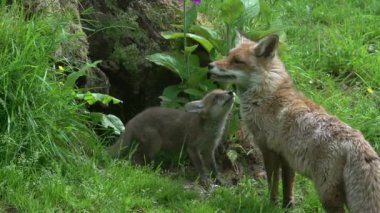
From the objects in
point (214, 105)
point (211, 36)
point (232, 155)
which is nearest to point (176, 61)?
point (211, 36)

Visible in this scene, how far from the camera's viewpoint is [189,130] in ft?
26.0

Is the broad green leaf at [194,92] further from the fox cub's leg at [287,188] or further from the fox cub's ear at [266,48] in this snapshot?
the fox cub's leg at [287,188]

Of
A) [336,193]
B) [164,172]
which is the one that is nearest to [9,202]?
[164,172]

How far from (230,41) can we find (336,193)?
249 cm

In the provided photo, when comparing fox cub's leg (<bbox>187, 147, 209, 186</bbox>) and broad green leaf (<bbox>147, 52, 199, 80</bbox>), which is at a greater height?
broad green leaf (<bbox>147, 52, 199, 80</bbox>)

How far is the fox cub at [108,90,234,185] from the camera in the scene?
306 inches

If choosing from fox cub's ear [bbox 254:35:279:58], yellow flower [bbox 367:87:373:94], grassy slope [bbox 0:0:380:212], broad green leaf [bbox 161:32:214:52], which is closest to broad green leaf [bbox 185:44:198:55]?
broad green leaf [bbox 161:32:214:52]

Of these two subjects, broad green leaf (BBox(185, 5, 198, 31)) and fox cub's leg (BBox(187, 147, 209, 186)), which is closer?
fox cub's leg (BBox(187, 147, 209, 186))

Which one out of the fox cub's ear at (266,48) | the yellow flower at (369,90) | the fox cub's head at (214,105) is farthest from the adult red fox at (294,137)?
the yellow flower at (369,90)

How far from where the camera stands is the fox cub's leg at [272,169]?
23.6ft

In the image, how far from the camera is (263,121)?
7.19 meters

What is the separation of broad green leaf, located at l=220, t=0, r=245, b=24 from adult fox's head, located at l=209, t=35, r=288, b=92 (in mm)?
762

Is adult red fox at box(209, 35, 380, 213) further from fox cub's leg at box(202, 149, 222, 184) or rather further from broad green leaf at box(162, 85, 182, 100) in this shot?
broad green leaf at box(162, 85, 182, 100)

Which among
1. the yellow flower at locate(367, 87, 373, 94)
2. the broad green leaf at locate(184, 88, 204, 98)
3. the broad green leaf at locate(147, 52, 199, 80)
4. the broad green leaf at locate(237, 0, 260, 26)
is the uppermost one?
the broad green leaf at locate(237, 0, 260, 26)
